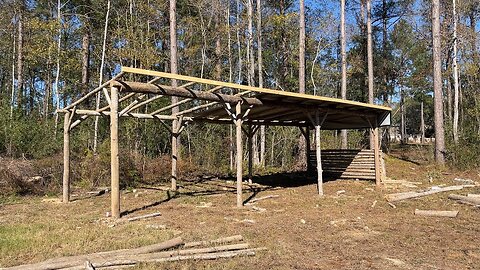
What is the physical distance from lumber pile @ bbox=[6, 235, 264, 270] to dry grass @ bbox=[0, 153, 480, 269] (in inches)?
5.9

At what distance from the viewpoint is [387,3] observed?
76.9ft

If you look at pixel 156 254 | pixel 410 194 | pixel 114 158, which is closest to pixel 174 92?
pixel 114 158

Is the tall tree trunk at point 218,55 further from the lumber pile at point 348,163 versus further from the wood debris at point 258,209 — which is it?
the wood debris at point 258,209

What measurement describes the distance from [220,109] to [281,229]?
463 centimetres

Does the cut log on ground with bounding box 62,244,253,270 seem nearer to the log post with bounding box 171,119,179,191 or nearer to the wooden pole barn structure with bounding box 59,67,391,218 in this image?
the wooden pole barn structure with bounding box 59,67,391,218

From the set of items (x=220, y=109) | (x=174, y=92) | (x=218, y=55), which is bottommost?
(x=220, y=109)

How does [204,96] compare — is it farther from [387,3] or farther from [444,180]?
[387,3]

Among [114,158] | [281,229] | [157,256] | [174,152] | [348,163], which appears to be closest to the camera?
[157,256]

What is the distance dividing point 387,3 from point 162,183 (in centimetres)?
1989

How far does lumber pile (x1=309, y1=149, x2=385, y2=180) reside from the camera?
12.5m

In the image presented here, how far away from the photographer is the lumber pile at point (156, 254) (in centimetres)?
379

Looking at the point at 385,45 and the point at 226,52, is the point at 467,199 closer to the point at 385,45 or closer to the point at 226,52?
the point at 226,52

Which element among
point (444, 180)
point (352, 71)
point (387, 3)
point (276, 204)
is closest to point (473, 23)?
Result: point (387, 3)

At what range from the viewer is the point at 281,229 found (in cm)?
597
